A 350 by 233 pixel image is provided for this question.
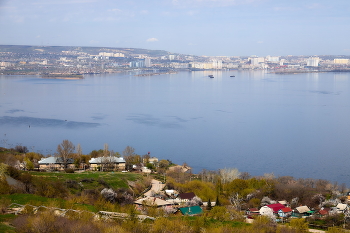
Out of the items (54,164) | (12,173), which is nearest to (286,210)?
(12,173)

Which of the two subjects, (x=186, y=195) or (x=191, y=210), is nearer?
(x=191, y=210)

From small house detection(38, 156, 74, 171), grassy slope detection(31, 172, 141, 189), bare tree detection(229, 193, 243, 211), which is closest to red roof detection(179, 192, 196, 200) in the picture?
bare tree detection(229, 193, 243, 211)

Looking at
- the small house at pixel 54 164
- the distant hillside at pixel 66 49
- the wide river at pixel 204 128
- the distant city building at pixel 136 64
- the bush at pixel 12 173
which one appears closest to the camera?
the bush at pixel 12 173

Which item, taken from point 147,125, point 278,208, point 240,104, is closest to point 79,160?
point 278,208

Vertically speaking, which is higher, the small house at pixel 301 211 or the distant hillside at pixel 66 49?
the distant hillside at pixel 66 49

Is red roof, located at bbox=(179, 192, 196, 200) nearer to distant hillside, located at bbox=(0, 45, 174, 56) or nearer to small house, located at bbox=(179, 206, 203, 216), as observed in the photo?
small house, located at bbox=(179, 206, 203, 216)

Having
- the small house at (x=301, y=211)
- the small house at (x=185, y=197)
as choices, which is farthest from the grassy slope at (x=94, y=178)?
the small house at (x=301, y=211)

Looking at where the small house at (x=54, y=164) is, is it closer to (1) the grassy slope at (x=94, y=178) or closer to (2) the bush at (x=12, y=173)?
(1) the grassy slope at (x=94, y=178)

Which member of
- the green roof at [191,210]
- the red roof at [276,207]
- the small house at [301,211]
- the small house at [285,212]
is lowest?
the small house at [301,211]

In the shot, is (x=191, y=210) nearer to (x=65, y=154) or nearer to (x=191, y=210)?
(x=191, y=210)
